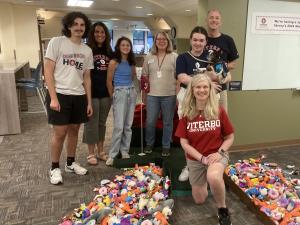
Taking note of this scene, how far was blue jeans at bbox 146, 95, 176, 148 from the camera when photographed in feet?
8.96

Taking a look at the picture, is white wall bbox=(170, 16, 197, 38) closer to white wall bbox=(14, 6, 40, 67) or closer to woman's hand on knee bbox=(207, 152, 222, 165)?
white wall bbox=(14, 6, 40, 67)

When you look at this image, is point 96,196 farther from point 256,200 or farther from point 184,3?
point 184,3

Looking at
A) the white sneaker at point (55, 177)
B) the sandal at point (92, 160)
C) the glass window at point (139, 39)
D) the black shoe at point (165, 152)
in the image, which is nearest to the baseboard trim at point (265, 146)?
the black shoe at point (165, 152)

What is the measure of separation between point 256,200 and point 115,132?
139 centimetres

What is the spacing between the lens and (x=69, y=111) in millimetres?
2348

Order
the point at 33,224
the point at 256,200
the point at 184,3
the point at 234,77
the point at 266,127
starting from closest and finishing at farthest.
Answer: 1. the point at 33,224
2. the point at 256,200
3. the point at 234,77
4. the point at 266,127
5. the point at 184,3

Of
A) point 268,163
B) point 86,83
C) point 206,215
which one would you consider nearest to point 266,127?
point 268,163

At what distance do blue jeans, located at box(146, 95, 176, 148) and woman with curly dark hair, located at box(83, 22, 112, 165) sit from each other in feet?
1.38

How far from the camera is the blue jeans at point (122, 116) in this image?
2.66m

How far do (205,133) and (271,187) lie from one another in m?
0.77

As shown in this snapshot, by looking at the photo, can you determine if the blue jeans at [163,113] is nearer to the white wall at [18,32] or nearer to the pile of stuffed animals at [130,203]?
the pile of stuffed animals at [130,203]

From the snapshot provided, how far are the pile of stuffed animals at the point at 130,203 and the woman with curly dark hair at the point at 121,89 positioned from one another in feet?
1.36

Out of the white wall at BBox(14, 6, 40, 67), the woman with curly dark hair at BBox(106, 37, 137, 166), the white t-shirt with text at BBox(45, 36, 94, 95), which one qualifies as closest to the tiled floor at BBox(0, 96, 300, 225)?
the woman with curly dark hair at BBox(106, 37, 137, 166)

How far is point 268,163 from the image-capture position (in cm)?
286
